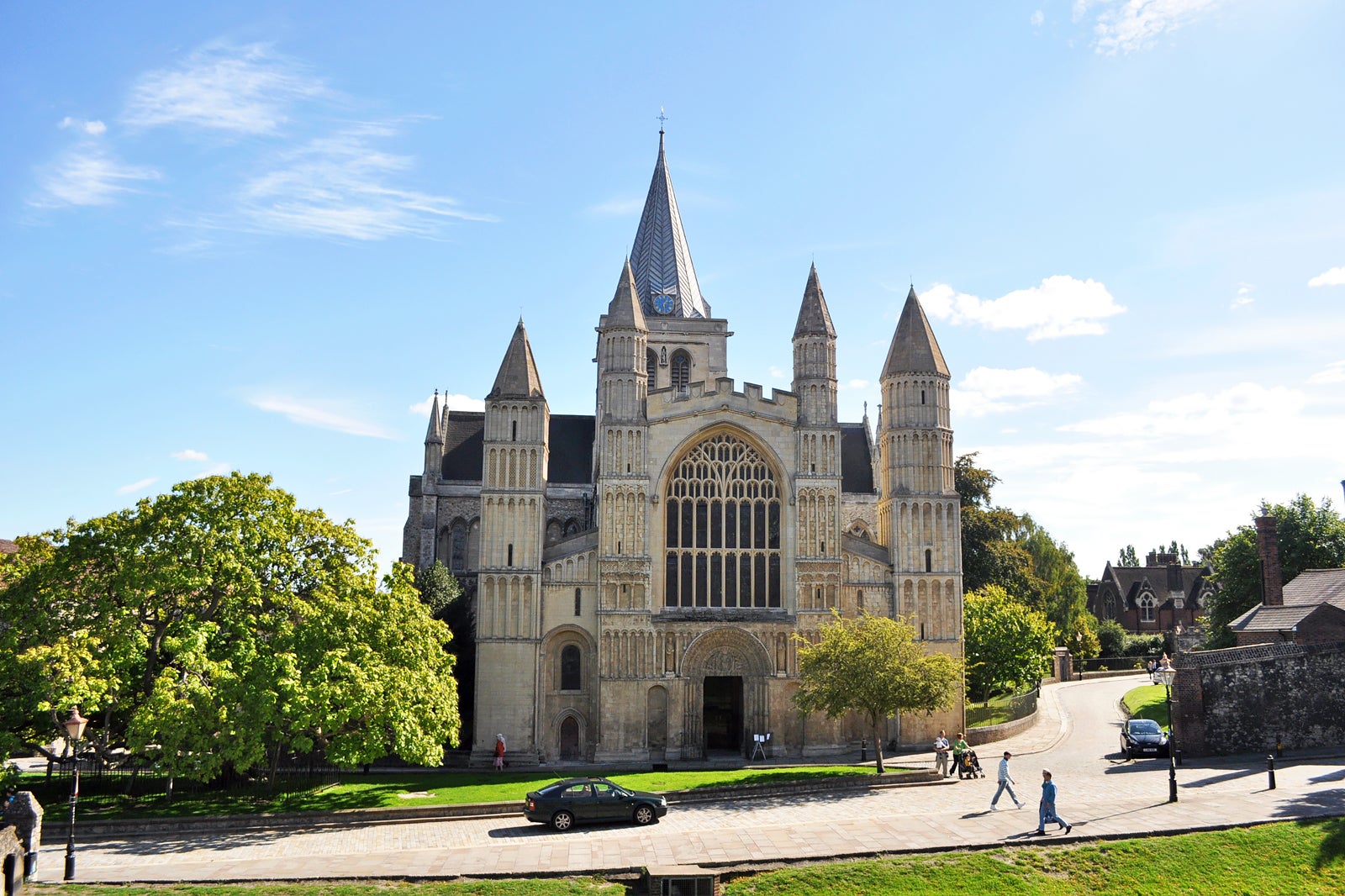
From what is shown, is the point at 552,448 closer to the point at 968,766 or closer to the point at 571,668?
the point at 571,668

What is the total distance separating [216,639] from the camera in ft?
90.6

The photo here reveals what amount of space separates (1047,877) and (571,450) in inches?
1516

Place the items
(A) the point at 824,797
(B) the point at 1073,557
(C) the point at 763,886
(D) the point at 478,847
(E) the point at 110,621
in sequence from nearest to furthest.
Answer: (C) the point at 763,886
(D) the point at 478,847
(E) the point at 110,621
(A) the point at 824,797
(B) the point at 1073,557

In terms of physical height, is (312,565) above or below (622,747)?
above

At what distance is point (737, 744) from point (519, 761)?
29.0 feet

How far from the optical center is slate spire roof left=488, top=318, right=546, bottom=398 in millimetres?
42000

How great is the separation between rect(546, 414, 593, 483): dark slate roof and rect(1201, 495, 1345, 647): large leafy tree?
1255 inches

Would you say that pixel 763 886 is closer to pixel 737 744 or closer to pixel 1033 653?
pixel 737 744

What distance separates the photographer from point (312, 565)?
1168 inches

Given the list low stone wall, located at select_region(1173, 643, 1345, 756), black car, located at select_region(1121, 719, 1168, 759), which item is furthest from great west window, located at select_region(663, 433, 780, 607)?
low stone wall, located at select_region(1173, 643, 1345, 756)

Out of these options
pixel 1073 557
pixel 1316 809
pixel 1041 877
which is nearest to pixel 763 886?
pixel 1041 877

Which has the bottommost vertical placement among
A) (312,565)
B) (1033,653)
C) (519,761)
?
(519,761)

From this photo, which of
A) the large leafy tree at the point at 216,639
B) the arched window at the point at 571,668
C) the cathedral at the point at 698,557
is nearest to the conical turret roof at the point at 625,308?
the cathedral at the point at 698,557

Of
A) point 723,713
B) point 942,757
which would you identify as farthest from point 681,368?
point 942,757
